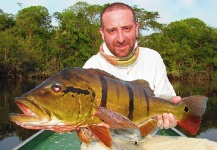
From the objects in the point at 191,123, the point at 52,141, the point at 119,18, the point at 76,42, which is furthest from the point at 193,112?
the point at 76,42

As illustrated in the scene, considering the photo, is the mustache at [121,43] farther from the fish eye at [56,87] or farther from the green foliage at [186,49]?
the green foliage at [186,49]

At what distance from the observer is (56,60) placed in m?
46.8

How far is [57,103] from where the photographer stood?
89.1 inches

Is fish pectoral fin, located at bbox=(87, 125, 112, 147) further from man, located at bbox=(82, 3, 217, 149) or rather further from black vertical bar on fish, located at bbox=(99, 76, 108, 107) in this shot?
man, located at bbox=(82, 3, 217, 149)

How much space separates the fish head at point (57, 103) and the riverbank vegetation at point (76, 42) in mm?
40376

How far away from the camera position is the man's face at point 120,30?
3.62 m

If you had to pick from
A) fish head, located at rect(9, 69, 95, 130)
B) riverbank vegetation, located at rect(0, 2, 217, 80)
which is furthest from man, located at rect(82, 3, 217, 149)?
riverbank vegetation, located at rect(0, 2, 217, 80)

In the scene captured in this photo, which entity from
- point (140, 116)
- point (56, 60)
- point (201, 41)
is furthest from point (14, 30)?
point (140, 116)

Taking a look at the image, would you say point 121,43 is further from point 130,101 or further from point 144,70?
point 130,101

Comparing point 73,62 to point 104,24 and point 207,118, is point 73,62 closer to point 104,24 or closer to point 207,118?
point 207,118

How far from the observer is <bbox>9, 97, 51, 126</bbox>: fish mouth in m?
2.13

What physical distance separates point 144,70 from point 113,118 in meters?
1.64

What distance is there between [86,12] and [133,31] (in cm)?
5073

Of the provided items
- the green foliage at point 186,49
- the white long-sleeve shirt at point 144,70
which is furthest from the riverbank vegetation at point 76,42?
the white long-sleeve shirt at point 144,70
